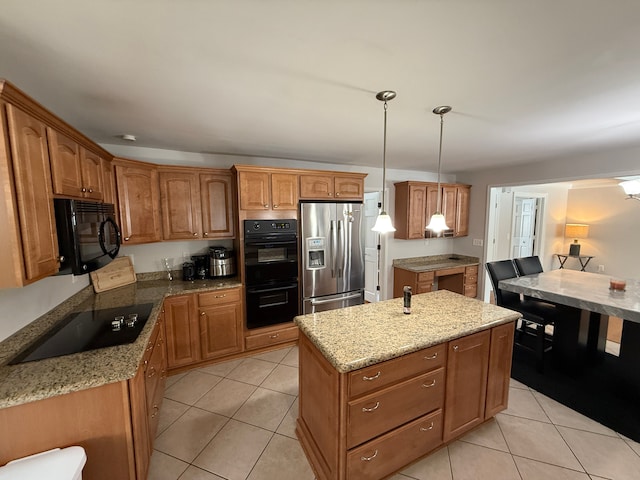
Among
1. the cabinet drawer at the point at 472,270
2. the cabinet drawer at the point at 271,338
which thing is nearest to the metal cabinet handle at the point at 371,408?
the cabinet drawer at the point at 271,338

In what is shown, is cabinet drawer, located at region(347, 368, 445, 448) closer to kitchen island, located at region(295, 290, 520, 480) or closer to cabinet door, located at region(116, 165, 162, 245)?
kitchen island, located at region(295, 290, 520, 480)

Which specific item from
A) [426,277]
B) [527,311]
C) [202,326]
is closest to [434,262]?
Result: [426,277]

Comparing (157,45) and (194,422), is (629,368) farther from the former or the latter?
(157,45)

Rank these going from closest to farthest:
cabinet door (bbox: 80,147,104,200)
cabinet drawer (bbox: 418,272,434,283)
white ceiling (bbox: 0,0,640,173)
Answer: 1. white ceiling (bbox: 0,0,640,173)
2. cabinet door (bbox: 80,147,104,200)
3. cabinet drawer (bbox: 418,272,434,283)

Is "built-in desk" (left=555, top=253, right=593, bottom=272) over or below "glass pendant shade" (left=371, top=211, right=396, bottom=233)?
below

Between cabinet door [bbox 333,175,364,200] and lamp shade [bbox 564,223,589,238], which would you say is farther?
lamp shade [bbox 564,223,589,238]

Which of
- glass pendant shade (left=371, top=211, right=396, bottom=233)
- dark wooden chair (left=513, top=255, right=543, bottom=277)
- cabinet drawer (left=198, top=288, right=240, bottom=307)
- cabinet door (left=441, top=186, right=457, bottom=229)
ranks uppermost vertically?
cabinet door (left=441, top=186, right=457, bottom=229)

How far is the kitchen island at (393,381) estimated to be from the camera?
137cm

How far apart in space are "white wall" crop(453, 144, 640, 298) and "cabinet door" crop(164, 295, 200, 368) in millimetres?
4488

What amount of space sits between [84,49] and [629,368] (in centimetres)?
432

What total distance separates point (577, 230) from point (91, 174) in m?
8.24

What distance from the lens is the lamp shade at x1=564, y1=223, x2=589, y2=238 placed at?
18.4 ft

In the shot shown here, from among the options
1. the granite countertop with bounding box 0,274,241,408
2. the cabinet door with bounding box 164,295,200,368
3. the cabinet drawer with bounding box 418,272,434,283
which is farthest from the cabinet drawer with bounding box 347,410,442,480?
the cabinet drawer with bounding box 418,272,434,283

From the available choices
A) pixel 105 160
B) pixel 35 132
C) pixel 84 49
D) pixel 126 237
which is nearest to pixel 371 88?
pixel 84 49
